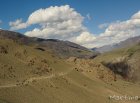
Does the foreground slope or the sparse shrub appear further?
the sparse shrub

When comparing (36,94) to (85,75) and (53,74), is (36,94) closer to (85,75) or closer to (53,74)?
(53,74)

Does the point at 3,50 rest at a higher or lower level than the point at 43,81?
higher

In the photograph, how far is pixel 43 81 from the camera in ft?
222

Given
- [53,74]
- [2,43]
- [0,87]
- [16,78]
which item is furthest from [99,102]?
[2,43]

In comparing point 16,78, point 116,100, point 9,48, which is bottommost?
point 116,100

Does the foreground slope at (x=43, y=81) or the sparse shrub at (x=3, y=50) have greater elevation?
the sparse shrub at (x=3, y=50)

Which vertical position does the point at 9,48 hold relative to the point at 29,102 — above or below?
above

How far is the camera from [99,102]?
2719 inches

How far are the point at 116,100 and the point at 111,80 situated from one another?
91.8 feet

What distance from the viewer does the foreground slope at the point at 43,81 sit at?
58269 millimetres

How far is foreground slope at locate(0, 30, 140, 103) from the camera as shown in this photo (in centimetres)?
5827

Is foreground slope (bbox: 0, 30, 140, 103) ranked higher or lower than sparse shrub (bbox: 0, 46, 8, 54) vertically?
lower

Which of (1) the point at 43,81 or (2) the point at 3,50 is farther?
(2) the point at 3,50

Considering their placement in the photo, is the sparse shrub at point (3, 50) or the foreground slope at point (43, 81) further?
the sparse shrub at point (3, 50)
